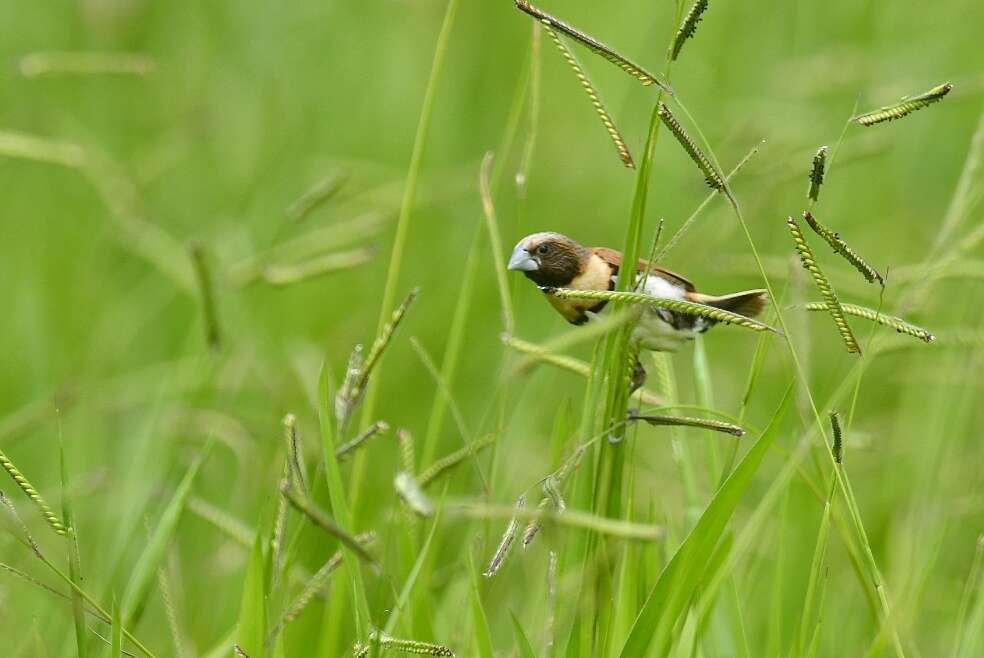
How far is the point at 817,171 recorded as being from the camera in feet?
4.40

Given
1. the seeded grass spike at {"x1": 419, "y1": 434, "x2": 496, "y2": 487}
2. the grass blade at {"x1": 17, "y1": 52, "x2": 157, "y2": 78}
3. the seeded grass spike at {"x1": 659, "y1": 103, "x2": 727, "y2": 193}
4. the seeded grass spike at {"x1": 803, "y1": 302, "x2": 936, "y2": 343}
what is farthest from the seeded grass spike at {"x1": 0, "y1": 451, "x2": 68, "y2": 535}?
the grass blade at {"x1": 17, "y1": 52, "x2": 157, "y2": 78}

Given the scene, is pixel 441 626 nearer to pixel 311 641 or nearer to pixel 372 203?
pixel 311 641

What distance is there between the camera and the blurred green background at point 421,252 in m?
2.54

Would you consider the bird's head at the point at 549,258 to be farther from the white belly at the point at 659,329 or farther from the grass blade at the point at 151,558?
the grass blade at the point at 151,558

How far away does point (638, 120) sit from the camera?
5.06m

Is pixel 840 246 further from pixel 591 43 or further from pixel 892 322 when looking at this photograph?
pixel 591 43

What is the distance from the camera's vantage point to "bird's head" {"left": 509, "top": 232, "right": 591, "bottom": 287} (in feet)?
5.16

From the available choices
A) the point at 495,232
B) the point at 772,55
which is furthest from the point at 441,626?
the point at 772,55

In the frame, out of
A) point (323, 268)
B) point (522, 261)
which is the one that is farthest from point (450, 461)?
point (323, 268)

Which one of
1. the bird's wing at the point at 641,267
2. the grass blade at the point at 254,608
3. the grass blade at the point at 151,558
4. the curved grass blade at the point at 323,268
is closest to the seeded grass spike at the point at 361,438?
the grass blade at the point at 254,608

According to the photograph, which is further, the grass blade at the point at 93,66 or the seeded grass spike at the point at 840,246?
the grass blade at the point at 93,66

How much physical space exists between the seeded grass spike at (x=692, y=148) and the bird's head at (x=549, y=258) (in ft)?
0.73

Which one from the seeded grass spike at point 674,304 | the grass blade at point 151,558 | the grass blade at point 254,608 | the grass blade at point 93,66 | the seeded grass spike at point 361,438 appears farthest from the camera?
the grass blade at point 93,66

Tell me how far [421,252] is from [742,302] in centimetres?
289
